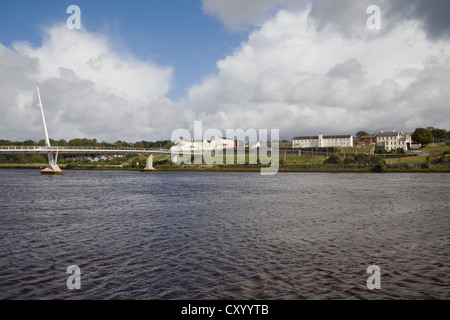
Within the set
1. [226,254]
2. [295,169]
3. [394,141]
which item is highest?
[394,141]

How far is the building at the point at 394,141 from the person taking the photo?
571ft

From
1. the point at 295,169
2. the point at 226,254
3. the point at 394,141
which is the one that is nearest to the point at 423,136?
the point at 394,141

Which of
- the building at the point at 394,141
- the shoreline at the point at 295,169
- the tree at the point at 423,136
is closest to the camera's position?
the shoreline at the point at 295,169

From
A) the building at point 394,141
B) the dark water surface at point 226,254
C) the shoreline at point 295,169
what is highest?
the building at point 394,141

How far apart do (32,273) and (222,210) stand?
1999 cm

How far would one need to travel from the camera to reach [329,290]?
38.2ft

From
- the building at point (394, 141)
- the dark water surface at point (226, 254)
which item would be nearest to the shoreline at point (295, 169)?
the building at point (394, 141)

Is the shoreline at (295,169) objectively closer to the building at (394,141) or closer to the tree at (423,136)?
the tree at (423,136)

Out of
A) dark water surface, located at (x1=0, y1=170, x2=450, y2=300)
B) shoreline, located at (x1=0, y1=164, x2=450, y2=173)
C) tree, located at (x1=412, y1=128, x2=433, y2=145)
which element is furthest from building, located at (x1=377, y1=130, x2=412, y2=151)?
dark water surface, located at (x1=0, y1=170, x2=450, y2=300)

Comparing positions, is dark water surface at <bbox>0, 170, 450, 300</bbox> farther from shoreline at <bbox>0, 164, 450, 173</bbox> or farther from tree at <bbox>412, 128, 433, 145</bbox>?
tree at <bbox>412, 128, 433, 145</bbox>

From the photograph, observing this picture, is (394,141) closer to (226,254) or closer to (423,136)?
(423,136)

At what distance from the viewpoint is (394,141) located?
587 feet
